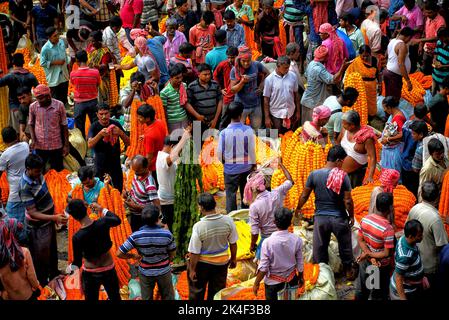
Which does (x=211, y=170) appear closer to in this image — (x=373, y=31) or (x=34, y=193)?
(x=34, y=193)

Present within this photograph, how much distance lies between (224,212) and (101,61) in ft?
10.2

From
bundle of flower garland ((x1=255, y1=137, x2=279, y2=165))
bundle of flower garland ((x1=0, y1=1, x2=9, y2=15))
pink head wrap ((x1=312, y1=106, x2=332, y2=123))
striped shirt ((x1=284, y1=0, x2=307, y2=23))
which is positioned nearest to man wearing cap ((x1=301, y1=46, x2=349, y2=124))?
bundle of flower garland ((x1=255, y1=137, x2=279, y2=165))

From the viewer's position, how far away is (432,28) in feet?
42.4

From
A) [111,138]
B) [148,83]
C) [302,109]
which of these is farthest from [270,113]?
[111,138]

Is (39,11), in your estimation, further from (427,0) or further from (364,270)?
(364,270)

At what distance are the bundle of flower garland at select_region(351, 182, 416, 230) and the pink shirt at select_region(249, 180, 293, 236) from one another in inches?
48.9

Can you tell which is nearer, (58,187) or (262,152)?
(58,187)

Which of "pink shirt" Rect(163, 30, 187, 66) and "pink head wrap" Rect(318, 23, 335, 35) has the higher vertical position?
"pink head wrap" Rect(318, 23, 335, 35)

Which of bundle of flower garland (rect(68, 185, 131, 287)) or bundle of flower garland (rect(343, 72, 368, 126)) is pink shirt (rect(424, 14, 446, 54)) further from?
bundle of flower garland (rect(68, 185, 131, 287))

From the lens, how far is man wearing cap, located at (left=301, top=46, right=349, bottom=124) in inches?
440

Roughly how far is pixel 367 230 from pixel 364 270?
0.36 metres

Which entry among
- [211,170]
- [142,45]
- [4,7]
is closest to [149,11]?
[4,7]
